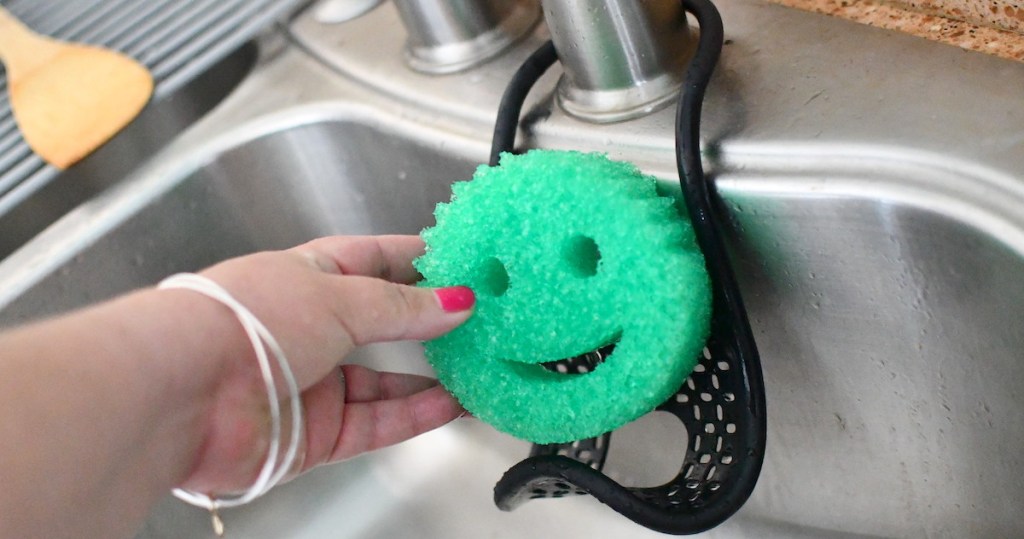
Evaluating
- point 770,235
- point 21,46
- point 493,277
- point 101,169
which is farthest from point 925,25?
point 21,46

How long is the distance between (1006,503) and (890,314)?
0.34ft

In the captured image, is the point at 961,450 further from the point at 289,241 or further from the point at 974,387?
the point at 289,241

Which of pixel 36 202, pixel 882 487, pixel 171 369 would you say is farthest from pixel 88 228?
pixel 882 487

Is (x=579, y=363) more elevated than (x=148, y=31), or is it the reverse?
(x=148, y=31)

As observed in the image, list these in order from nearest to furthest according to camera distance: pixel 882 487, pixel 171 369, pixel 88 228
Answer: pixel 171 369 → pixel 882 487 → pixel 88 228

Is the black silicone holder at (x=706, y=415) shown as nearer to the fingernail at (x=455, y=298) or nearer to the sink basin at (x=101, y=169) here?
the fingernail at (x=455, y=298)

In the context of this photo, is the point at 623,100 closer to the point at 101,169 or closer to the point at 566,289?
the point at 566,289

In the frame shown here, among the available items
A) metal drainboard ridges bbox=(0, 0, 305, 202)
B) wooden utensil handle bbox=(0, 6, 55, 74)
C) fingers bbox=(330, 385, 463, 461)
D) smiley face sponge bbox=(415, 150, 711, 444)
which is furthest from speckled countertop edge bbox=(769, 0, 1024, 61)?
wooden utensil handle bbox=(0, 6, 55, 74)

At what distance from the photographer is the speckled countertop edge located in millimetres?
373

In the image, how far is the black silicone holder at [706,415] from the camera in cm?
35

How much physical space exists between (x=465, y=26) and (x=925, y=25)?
0.25 meters

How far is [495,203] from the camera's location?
0.37 m

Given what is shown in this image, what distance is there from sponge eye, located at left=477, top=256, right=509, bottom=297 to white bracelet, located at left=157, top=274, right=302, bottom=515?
3.7 inches

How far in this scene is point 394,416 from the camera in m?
0.46
